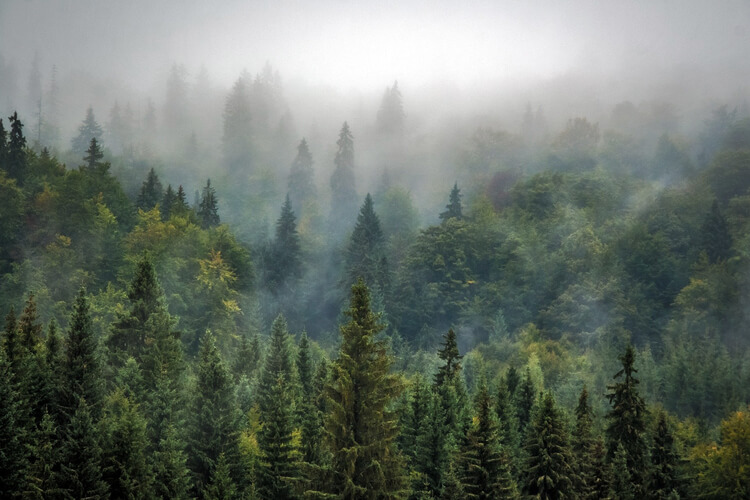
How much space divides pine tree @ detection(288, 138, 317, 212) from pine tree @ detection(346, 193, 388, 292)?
93.0 feet

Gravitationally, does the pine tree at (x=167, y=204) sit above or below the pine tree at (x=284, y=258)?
above

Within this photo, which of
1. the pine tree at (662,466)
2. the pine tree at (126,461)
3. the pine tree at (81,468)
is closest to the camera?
the pine tree at (81,468)

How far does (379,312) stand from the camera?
133 feet

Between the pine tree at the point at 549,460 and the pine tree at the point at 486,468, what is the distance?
1930mm

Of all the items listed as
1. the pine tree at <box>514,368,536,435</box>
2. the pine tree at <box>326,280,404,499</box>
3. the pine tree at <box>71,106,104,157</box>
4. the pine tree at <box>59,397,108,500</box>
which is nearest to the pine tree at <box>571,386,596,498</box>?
the pine tree at <box>514,368,536,435</box>

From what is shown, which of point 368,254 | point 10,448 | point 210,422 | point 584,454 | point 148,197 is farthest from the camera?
point 368,254

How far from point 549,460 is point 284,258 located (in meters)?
86.5

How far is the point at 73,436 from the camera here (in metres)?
37.4

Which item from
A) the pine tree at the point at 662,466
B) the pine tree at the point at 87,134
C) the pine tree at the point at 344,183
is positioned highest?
the pine tree at the point at 87,134

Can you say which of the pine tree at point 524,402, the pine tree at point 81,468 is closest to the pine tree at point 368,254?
the pine tree at point 524,402

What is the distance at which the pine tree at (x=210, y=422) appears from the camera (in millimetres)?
42500

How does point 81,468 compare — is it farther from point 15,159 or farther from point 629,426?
point 15,159

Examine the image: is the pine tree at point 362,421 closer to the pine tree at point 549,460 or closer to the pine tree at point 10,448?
the pine tree at point 549,460

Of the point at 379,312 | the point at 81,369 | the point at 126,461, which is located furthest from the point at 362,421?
the point at 81,369
